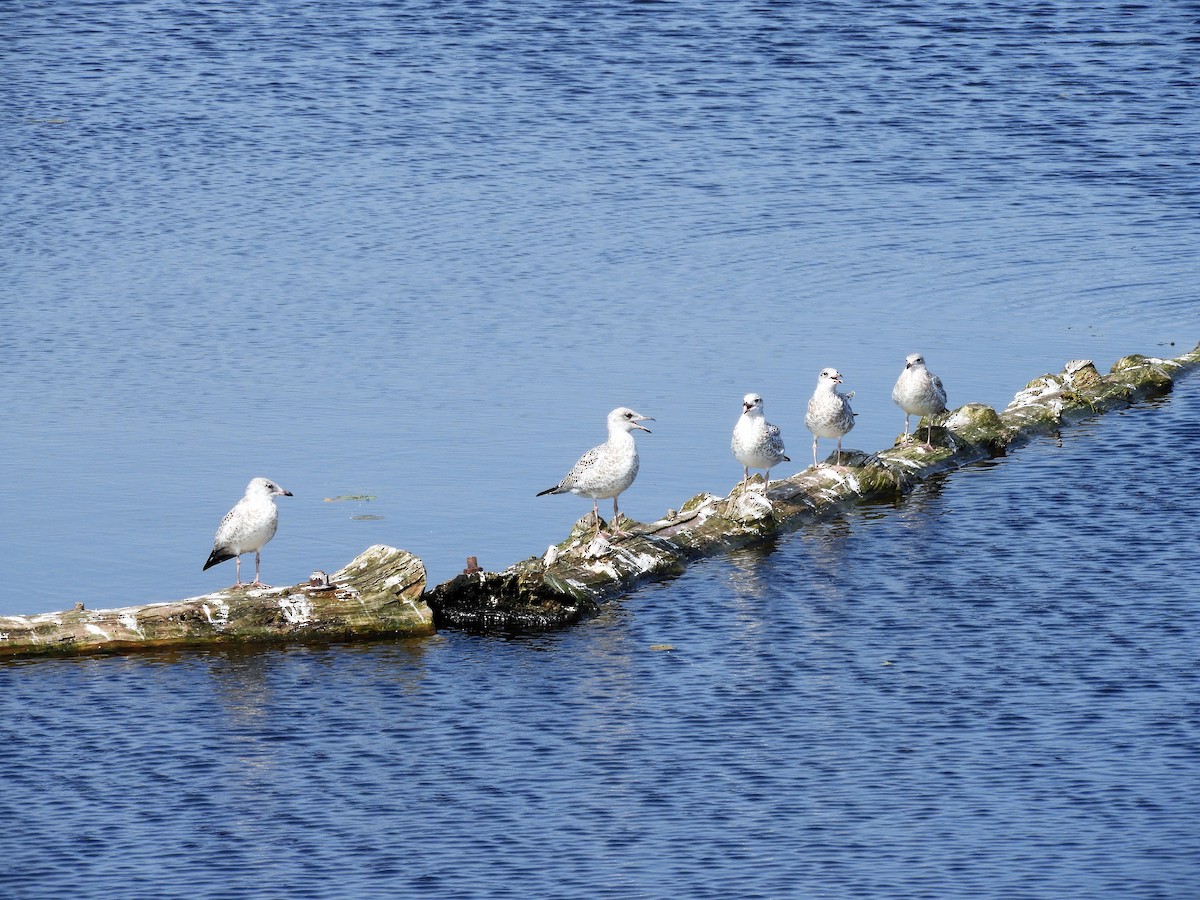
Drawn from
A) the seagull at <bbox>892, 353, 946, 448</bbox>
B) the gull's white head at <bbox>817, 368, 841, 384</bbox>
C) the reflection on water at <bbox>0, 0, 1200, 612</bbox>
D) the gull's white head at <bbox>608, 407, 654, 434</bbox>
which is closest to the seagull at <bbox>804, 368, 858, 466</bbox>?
the gull's white head at <bbox>817, 368, 841, 384</bbox>

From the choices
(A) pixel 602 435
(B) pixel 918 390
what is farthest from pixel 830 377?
(A) pixel 602 435

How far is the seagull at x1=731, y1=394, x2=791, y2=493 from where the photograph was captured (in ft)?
65.4

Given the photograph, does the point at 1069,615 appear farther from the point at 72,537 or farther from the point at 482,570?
the point at 72,537

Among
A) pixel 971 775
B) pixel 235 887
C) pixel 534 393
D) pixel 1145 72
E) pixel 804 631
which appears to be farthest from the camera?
pixel 1145 72

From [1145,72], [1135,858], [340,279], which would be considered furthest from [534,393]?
[1145,72]

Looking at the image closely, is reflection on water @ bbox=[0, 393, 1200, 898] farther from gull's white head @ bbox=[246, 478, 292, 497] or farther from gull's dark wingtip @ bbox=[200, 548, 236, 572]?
gull's white head @ bbox=[246, 478, 292, 497]

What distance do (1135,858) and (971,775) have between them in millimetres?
1585

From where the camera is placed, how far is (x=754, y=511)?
20.2m

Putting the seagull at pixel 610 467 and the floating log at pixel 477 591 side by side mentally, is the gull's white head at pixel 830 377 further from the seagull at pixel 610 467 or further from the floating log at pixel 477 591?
the seagull at pixel 610 467

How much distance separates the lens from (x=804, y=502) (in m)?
21.2

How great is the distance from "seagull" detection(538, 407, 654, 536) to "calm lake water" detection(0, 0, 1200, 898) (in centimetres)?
113

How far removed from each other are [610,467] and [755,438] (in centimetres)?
179

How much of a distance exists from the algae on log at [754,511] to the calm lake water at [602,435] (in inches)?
14.0

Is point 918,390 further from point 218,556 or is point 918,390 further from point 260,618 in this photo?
point 260,618
